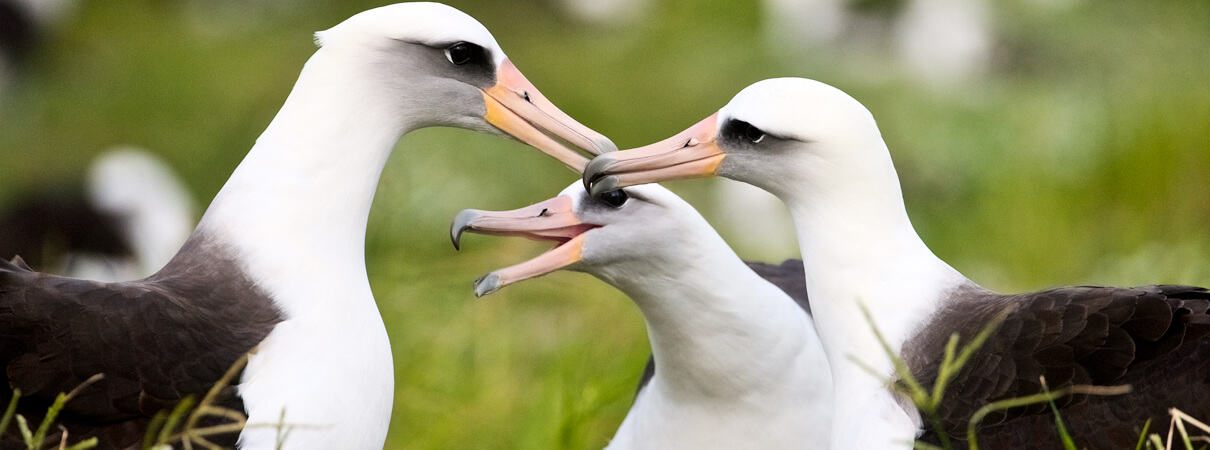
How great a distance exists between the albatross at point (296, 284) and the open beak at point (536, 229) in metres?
0.26

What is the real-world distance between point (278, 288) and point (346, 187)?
0.31m

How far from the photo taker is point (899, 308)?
3.64m

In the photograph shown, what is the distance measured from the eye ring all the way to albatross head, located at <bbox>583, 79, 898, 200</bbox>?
1.49 feet

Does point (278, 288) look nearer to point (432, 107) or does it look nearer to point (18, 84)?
point (432, 107)

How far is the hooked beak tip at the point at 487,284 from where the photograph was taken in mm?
3808

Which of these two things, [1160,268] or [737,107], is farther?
[1160,268]

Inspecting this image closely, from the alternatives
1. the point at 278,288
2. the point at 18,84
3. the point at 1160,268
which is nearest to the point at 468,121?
the point at 278,288

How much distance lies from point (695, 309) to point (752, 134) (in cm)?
62

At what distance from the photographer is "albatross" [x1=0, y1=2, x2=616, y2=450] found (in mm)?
3213

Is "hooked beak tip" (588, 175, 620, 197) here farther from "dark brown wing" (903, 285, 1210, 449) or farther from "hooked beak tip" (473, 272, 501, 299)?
"dark brown wing" (903, 285, 1210, 449)

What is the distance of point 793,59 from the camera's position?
48.6 feet

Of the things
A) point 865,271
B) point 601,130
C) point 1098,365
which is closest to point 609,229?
point 865,271

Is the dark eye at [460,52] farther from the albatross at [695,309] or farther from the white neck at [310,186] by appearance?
the albatross at [695,309]

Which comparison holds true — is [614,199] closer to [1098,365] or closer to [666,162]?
[666,162]
